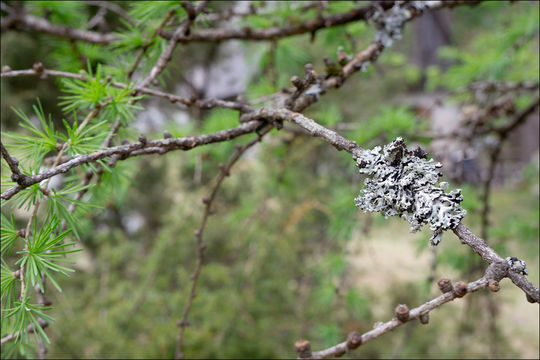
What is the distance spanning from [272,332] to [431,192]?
1.25 meters

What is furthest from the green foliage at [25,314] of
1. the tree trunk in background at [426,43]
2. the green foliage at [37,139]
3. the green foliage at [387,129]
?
the tree trunk in background at [426,43]

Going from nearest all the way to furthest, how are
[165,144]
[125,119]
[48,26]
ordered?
[165,144], [125,119], [48,26]

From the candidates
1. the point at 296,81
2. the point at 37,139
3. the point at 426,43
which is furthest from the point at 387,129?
the point at 426,43

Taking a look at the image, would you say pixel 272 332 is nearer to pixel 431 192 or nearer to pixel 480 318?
pixel 480 318

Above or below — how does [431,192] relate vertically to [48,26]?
below

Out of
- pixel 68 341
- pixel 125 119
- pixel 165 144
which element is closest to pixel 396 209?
pixel 165 144

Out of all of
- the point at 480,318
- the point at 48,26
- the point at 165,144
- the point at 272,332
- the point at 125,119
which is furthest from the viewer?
the point at 480,318

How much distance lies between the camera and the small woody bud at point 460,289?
1.07ft

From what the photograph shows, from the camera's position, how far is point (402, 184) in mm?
371

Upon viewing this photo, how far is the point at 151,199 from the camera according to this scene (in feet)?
8.93

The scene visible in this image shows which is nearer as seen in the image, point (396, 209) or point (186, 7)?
point (396, 209)

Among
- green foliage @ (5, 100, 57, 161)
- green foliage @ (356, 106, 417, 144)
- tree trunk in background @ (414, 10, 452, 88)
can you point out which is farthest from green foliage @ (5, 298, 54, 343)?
tree trunk in background @ (414, 10, 452, 88)

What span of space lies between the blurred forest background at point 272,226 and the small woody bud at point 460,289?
403 mm

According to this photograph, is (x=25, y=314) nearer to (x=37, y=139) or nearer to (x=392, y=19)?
(x=37, y=139)
